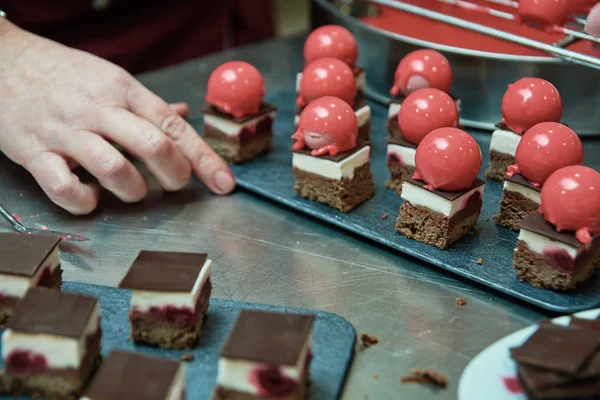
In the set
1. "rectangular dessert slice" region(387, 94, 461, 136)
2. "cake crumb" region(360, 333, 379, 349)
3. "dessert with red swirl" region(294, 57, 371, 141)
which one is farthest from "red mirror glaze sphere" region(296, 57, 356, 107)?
"cake crumb" region(360, 333, 379, 349)

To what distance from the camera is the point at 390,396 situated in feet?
5.39

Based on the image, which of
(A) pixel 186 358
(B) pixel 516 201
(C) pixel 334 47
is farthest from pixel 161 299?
(C) pixel 334 47

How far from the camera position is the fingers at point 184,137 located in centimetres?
247

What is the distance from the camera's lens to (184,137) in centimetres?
252

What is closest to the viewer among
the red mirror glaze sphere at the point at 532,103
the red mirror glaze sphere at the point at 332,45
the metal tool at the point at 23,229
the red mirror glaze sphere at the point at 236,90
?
the metal tool at the point at 23,229

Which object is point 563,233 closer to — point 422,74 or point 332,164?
point 332,164

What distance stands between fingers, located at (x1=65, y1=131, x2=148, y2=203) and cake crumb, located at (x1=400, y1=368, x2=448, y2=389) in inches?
44.8

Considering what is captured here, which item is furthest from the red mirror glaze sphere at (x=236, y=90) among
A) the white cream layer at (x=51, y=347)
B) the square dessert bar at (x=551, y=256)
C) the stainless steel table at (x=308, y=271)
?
the white cream layer at (x=51, y=347)

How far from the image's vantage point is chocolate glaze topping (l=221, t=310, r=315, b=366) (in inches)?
59.8

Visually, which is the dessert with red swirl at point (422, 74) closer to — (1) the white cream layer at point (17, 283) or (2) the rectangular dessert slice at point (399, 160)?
(2) the rectangular dessert slice at point (399, 160)

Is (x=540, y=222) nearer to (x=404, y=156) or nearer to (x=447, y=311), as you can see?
(x=447, y=311)

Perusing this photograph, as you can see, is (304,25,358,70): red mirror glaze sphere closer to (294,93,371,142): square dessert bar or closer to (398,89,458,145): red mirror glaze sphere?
(294,93,371,142): square dessert bar

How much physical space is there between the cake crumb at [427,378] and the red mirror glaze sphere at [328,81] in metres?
1.24

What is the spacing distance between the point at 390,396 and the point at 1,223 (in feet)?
4.59
